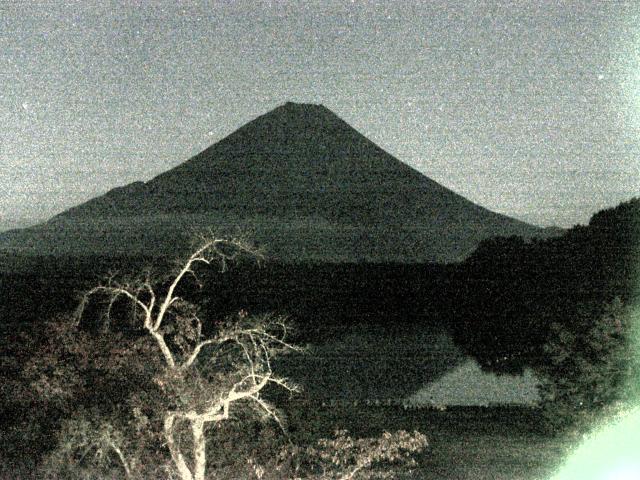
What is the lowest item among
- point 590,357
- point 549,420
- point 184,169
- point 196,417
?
point 549,420

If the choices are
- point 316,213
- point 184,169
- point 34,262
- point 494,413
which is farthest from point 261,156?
point 494,413

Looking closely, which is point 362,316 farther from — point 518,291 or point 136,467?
point 136,467

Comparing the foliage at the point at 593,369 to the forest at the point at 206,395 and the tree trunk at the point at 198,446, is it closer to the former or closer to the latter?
the forest at the point at 206,395

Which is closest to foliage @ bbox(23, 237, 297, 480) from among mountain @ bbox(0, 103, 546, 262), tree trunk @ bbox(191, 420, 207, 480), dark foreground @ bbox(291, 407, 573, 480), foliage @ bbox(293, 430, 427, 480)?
tree trunk @ bbox(191, 420, 207, 480)

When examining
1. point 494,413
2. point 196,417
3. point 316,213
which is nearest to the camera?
point 196,417

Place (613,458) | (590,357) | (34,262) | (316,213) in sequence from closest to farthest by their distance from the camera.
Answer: (613,458) < (590,357) < (34,262) < (316,213)

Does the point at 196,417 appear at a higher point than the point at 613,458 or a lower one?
higher

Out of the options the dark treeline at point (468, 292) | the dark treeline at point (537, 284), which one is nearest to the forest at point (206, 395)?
the dark treeline at point (537, 284)

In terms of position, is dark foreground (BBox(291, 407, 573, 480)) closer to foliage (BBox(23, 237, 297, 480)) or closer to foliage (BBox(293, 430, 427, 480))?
foliage (BBox(293, 430, 427, 480))

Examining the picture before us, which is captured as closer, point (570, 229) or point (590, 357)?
point (590, 357)
